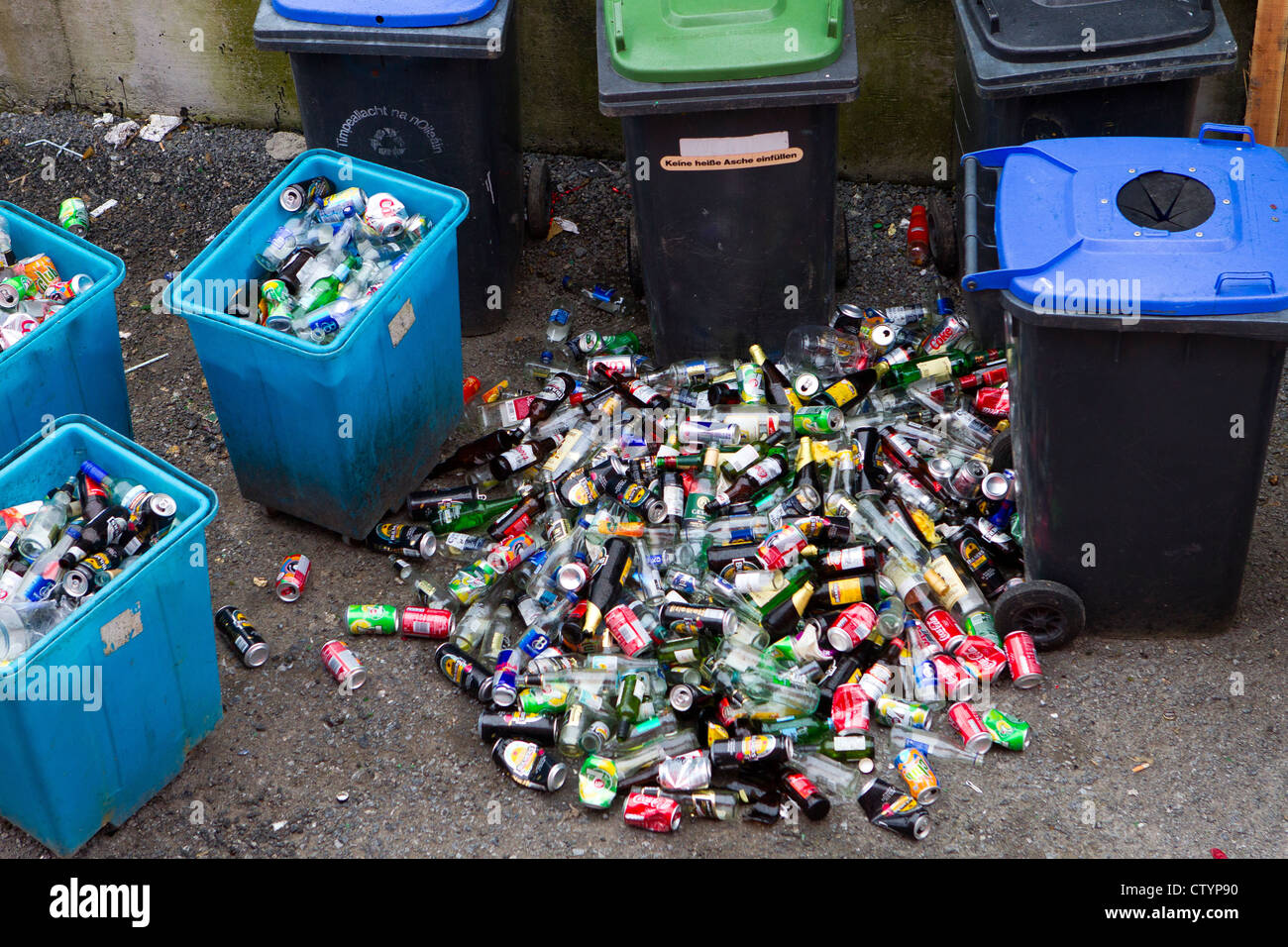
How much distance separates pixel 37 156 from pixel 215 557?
9.89 feet

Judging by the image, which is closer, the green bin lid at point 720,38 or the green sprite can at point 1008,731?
the green sprite can at point 1008,731

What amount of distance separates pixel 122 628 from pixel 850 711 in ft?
6.26

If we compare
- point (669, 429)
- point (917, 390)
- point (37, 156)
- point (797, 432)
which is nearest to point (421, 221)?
point (669, 429)

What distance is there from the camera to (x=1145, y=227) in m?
3.24

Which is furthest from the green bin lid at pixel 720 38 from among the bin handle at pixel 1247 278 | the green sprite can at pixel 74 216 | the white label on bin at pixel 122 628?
the green sprite can at pixel 74 216

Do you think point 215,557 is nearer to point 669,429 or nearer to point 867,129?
point 669,429

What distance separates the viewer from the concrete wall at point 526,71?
5.40m

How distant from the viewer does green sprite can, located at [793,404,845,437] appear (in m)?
4.36

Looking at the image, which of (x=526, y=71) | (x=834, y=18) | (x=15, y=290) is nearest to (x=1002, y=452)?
(x=834, y=18)

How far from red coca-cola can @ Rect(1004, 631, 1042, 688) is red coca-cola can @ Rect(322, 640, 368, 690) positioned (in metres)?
1.91

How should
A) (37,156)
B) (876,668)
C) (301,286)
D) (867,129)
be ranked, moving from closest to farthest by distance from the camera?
1. (876,668)
2. (301,286)
3. (867,129)
4. (37,156)

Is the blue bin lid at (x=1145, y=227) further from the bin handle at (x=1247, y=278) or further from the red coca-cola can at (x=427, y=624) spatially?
the red coca-cola can at (x=427, y=624)

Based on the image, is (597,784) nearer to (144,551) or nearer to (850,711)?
(850,711)

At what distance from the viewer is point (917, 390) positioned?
460 centimetres
